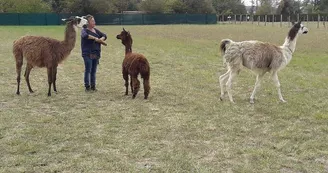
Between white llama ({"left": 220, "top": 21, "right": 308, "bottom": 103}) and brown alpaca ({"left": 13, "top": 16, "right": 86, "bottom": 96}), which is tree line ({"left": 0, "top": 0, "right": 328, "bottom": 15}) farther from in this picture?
white llama ({"left": 220, "top": 21, "right": 308, "bottom": 103})

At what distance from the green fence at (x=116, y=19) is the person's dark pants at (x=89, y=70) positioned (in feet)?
150

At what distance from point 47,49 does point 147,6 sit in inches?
2598

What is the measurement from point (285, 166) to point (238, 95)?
4.18 metres

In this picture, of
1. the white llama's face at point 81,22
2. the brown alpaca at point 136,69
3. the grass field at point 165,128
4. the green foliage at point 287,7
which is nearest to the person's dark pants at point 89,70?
the grass field at point 165,128

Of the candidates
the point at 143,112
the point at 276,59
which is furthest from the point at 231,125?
the point at 276,59

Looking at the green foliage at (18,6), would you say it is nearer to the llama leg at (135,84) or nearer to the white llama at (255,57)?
the llama leg at (135,84)

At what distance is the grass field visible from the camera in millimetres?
4469

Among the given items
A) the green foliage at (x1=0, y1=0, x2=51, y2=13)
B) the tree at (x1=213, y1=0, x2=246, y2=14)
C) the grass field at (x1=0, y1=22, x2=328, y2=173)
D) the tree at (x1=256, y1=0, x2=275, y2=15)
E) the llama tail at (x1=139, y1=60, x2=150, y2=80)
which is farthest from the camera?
the tree at (x1=213, y1=0, x2=246, y2=14)

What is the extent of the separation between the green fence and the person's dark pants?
150 feet

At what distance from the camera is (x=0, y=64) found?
43.5 feet

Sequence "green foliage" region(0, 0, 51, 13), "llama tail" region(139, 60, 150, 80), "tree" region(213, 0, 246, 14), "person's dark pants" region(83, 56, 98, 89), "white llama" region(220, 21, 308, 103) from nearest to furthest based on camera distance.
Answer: "white llama" region(220, 21, 308, 103) < "llama tail" region(139, 60, 150, 80) < "person's dark pants" region(83, 56, 98, 89) < "green foliage" region(0, 0, 51, 13) < "tree" region(213, 0, 246, 14)

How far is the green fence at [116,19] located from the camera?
164ft

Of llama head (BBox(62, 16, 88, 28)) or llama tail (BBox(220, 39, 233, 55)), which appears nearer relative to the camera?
llama tail (BBox(220, 39, 233, 55))

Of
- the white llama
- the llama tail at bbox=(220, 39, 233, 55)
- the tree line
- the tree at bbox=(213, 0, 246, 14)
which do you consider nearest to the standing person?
the llama tail at bbox=(220, 39, 233, 55)
